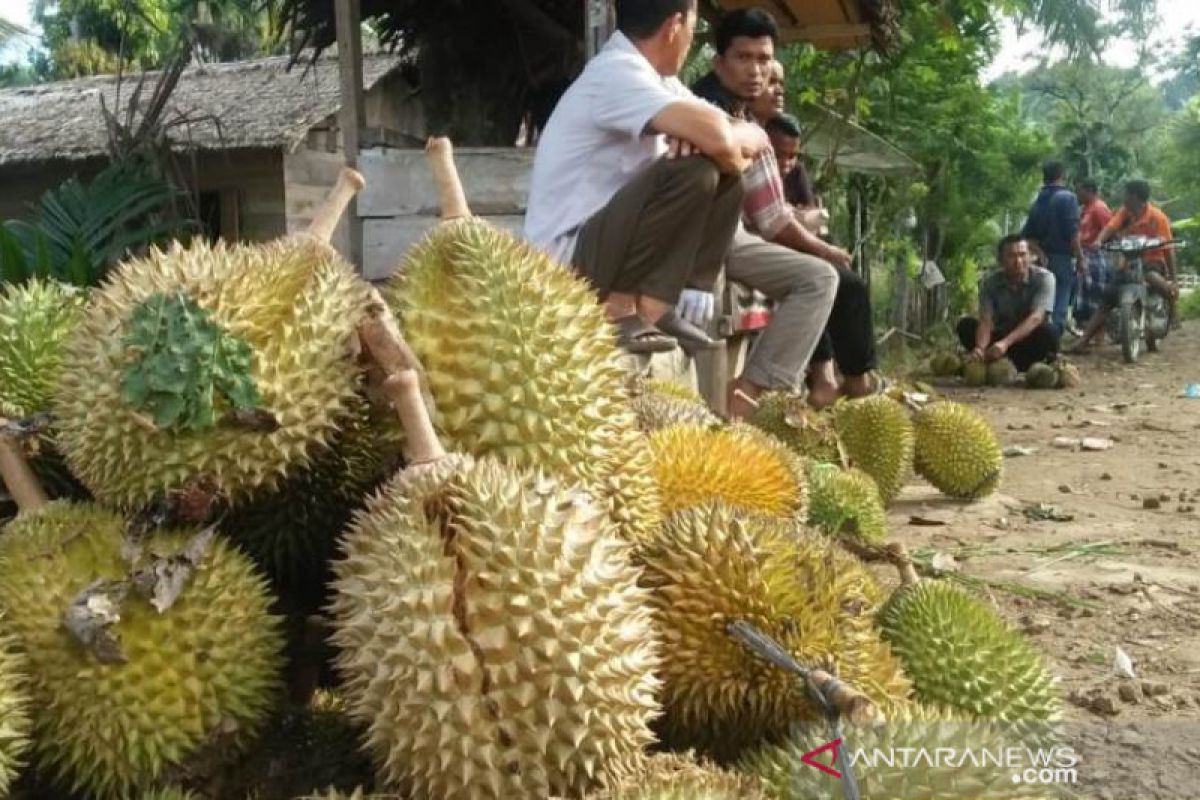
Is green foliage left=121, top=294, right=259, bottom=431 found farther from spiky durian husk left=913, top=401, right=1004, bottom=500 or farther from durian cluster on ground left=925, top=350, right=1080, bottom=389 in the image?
durian cluster on ground left=925, top=350, right=1080, bottom=389

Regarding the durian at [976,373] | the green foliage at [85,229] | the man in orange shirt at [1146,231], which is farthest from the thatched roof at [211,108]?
the man in orange shirt at [1146,231]

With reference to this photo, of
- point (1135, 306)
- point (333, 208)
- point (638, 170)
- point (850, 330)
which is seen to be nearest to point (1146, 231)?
point (1135, 306)

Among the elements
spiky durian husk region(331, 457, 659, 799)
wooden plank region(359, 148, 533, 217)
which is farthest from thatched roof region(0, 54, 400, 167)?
spiky durian husk region(331, 457, 659, 799)

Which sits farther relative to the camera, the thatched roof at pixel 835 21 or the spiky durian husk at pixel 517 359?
the thatched roof at pixel 835 21

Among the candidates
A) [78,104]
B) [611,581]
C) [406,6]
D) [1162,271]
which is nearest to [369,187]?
[406,6]

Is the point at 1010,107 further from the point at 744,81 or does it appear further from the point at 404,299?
the point at 404,299

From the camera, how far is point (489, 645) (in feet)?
3.27

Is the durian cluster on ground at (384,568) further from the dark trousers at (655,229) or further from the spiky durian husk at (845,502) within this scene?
the dark trousers at (655,229)

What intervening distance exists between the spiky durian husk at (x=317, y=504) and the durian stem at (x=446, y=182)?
1.08ft

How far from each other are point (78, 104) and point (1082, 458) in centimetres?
1125

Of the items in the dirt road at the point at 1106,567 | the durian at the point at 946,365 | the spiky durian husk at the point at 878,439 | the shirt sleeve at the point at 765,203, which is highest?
the shirt sleeve at the point at 765,203

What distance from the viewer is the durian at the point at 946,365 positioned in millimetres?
11414

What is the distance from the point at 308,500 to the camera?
1.25 m

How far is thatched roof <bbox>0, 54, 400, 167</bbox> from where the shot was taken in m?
10.4
